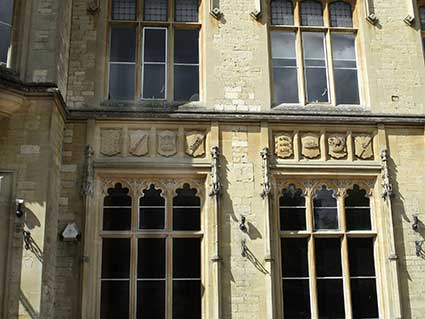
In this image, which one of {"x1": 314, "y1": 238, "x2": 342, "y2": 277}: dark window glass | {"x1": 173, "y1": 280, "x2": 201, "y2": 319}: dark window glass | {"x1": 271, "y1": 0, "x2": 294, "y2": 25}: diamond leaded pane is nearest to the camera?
{"x1": 173, "y1": 280, "x2": 201, "y2": 319}: dark window glass

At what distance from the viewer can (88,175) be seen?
10.7 m

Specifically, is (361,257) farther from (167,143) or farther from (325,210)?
(167,143)

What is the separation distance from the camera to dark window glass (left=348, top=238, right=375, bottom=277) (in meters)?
11.1

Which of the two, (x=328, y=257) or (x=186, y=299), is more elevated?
(x=328, y=257)

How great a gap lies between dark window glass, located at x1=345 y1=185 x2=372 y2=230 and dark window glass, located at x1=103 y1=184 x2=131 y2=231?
413 cm

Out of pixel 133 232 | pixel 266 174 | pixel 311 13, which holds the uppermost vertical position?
pixel 311 13

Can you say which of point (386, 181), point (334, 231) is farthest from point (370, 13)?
point (334, 231)

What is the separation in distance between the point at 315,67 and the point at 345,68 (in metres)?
0.63

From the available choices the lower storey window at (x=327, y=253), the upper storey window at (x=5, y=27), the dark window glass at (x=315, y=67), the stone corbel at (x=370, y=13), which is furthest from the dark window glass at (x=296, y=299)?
the upper storey window at (x=5, y=27)

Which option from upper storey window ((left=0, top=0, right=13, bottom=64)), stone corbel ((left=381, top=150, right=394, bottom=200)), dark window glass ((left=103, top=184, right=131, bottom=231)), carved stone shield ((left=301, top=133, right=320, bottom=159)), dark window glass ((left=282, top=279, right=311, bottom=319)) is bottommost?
dark window glass ((left=282, top=279, right=311, bottom=319))

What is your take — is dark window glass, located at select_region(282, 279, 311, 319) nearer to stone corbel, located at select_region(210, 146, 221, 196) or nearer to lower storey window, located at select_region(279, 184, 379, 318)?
lower storey window, located at select_region(279, 184, 379, 318)

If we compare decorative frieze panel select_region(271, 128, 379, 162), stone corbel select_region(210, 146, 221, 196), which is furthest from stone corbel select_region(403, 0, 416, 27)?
stone corbel select_region(210, 146, 221, 196)

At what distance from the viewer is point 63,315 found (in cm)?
1005

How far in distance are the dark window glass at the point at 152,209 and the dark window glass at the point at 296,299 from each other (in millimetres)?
2526
